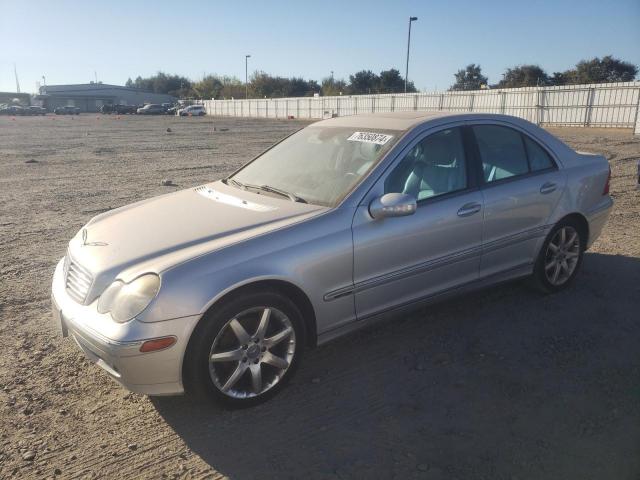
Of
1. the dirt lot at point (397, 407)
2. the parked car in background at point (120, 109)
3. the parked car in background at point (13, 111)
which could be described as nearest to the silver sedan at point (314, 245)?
the dirt lot at point (397, 407)

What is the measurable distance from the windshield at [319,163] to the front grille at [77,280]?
1367 mm

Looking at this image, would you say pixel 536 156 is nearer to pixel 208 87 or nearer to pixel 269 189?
pixel 269 189

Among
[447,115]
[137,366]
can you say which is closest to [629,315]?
[447,115]

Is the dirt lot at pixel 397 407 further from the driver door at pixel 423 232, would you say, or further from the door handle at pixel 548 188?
the door handle at pixel 548 188

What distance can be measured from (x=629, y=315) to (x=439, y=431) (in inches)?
89.8

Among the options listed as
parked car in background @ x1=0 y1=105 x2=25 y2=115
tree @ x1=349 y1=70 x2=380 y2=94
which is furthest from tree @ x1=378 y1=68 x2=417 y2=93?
parked car in background @ x1=0 y1=105 x2=25 y2=115

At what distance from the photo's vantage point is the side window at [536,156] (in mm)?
4203

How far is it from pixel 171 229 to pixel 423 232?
1632mm

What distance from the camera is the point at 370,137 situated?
147 inches

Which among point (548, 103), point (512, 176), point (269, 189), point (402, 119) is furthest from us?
point (548, 103)

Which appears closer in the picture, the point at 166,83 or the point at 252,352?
the point at 252,352

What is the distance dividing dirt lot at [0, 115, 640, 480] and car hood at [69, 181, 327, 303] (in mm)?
783

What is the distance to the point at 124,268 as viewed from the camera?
280 centimetres

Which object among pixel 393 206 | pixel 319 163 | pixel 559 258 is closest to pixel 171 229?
pixel 319 163
